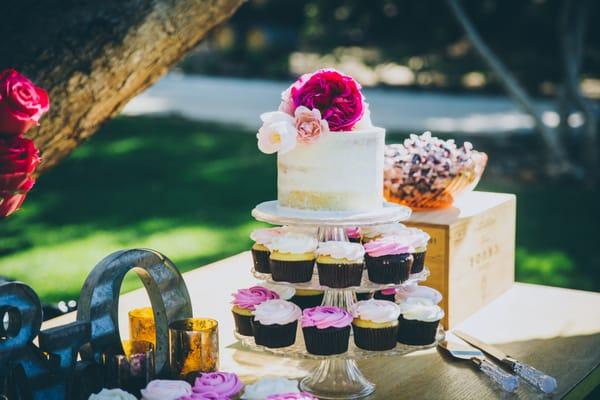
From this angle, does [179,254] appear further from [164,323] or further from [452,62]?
[452,62]

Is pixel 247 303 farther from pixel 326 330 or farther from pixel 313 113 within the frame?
pixel 313 113

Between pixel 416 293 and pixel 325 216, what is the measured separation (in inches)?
12.9

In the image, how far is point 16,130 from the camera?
1838 mm

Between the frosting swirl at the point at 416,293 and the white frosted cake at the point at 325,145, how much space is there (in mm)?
226

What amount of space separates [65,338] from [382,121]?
9.76 metres

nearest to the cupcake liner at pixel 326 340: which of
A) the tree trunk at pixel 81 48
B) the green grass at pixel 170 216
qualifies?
the tree trunk at pixel 81 48

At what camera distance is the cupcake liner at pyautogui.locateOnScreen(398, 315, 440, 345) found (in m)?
2.12

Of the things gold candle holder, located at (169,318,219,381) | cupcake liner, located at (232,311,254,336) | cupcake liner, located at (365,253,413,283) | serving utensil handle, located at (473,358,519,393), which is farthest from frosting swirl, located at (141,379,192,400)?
serving utensil handle, located at (473,358,519,393)

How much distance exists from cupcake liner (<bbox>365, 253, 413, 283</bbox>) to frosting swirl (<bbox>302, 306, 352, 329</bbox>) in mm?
109

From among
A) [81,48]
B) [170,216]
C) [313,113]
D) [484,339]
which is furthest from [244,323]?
[170,216]

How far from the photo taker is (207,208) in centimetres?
705

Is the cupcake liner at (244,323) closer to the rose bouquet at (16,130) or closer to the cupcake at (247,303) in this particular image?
the cupcake at (247,303)

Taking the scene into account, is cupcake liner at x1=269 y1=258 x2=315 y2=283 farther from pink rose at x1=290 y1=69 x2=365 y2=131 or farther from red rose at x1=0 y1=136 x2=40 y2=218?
red rose at x1=0 y1=136 x2=40 y2=218

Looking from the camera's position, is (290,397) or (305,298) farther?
(305,298)
